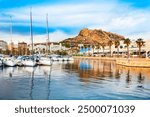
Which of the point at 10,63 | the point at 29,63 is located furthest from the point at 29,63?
the point at 10,63

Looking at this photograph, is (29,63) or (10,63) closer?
(10,63)

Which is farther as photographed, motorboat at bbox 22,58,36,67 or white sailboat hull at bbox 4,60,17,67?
motorboat at bbox 22,58,36,67

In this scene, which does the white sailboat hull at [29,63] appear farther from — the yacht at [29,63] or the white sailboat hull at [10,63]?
the white sailboat hull at [10,63]

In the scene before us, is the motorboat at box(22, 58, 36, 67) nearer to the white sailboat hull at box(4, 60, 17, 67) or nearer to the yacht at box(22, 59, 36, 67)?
the yacht at box(22, 59, 36, 67)

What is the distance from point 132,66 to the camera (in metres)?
71.5

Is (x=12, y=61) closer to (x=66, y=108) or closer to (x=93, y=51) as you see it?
(x=66, y=108)

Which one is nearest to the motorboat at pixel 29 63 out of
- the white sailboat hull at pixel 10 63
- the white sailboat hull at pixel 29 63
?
the white sailboat hull at pixel 29 63

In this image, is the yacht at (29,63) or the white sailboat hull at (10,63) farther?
the yacht at (29,63)

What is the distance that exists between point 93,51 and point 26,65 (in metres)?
119

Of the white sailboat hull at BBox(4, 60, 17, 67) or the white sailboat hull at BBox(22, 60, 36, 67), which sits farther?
the white sailboat hull at BBox(22, 60, 36, 67)

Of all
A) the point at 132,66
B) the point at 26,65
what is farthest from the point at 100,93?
the point at 132,66

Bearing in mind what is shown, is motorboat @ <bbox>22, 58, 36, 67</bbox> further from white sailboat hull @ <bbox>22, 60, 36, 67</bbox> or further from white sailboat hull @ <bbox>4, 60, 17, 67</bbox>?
white sailboat hull @ <bbox>4, 60, 17, 67</bbox>

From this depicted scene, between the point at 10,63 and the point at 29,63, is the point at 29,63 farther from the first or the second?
the point at 10,63

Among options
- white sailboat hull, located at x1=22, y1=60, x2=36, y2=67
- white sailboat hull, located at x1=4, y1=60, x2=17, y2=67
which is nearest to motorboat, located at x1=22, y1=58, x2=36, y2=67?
white sailboat hull, located at x1=22, y1=60, x2=36, y2=67
